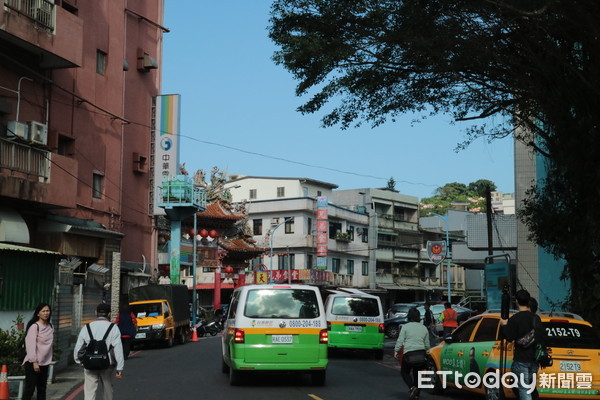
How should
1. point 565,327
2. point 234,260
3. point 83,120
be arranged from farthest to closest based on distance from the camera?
point 234,260
point 83,120
point 565,327

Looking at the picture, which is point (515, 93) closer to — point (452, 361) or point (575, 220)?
point (575, 220)

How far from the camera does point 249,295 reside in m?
15.0

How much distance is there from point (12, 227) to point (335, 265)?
5172 cm

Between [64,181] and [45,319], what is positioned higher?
[64,181]

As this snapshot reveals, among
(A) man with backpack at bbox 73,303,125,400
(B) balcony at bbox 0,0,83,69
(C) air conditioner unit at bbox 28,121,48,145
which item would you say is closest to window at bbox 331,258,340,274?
(B) balcony at bbox 0,0,83,69

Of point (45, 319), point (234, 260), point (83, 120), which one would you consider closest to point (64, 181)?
point (83, 120)

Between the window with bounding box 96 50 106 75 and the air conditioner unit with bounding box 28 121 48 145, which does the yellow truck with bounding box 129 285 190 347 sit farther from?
the window with bounding box 96 50 106 75

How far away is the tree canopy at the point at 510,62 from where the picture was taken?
1507 centimetres

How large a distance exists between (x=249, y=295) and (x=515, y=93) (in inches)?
296

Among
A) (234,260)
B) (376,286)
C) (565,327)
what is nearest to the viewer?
(565,327)

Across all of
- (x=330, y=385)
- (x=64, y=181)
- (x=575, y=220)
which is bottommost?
(x=330, y=385)

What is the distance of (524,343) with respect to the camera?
9.74 metres

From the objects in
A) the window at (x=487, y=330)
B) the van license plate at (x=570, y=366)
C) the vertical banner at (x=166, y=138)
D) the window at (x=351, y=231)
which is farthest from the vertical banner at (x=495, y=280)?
the window at (x=351, y=231)

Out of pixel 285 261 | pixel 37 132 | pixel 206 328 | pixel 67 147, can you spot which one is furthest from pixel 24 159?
pixel 285 261
